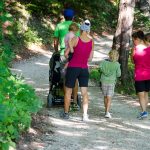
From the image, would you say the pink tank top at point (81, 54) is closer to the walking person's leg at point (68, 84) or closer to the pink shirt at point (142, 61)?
the walking person's leg at point (68, 84)

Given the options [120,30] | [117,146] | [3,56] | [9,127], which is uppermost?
[120,30]

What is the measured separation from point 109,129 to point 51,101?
1.87m

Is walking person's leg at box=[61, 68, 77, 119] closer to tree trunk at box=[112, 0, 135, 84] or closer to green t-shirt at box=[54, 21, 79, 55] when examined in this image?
green t-shirt at box=[54, 21, 79, 55]

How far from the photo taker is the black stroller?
981cm

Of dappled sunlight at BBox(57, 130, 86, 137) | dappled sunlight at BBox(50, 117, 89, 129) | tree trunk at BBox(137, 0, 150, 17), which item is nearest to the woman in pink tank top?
dappled sunlight at BBox(50, 117, 89, 129)

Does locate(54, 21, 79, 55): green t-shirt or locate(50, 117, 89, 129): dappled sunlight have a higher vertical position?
locate(54, 21, 79, 55): green t-shirt

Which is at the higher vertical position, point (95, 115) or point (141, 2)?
point (141, 2)

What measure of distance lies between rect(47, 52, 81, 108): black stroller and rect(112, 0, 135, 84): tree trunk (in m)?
3.86

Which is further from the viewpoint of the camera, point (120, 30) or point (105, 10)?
point (105, 10)

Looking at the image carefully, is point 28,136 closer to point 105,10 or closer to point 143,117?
point 143,117

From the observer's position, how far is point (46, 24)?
76.7ft

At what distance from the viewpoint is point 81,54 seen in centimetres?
889

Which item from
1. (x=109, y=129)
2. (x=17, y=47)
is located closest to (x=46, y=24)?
(x=17, y=47)

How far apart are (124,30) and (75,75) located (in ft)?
16.1
